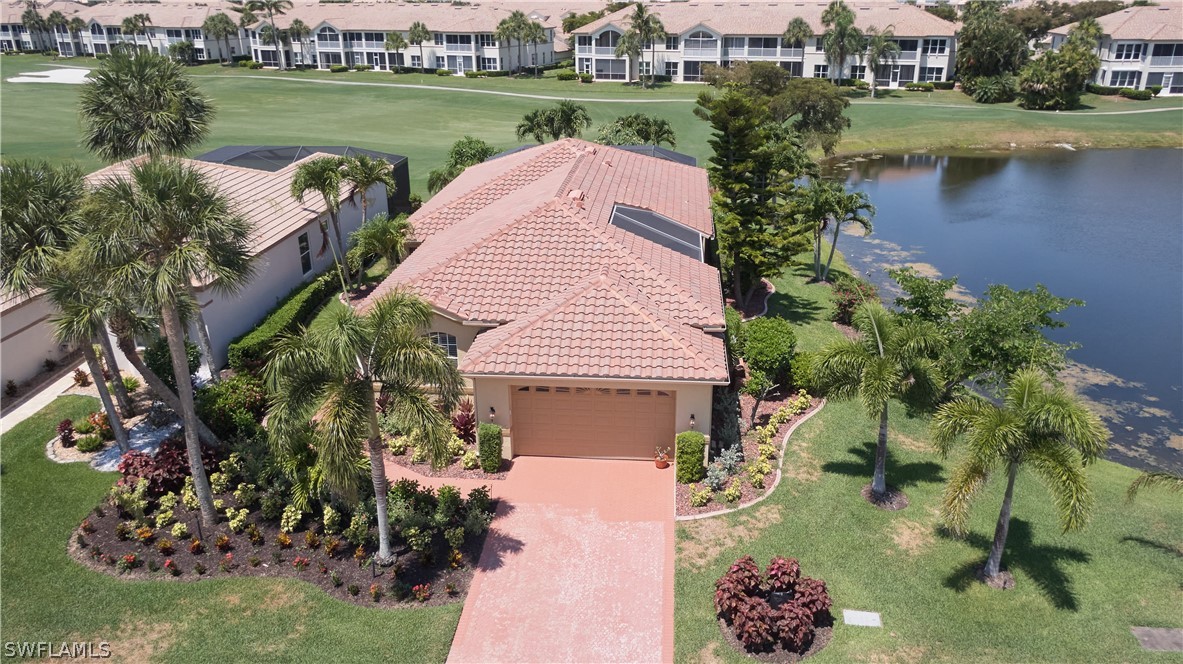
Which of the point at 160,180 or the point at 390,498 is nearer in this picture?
the point at 160,180

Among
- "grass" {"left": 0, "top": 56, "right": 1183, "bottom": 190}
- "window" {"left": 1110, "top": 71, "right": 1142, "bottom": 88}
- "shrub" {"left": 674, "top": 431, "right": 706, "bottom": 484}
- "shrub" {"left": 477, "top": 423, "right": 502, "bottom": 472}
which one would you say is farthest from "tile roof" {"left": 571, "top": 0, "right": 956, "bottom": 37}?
"shrub" {"left": 477, "top": 423, "right": 502, "bottom": 472}

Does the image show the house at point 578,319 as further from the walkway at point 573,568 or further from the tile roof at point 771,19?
the tile roof at point 771,19

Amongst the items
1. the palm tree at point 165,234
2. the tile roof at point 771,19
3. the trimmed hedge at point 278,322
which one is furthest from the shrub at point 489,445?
the tile roof at point 771,19

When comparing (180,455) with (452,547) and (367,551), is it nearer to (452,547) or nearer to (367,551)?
(367,551)

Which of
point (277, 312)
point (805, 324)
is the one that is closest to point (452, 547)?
point (277, 312)

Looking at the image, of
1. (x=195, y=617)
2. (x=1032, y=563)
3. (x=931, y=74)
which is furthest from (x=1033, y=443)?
(x=931, y=74)

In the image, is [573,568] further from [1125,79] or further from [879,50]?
[1125,79]

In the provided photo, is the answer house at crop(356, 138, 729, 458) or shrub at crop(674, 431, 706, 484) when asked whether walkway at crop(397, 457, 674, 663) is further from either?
house at crop(356, 138, 729, 458)
